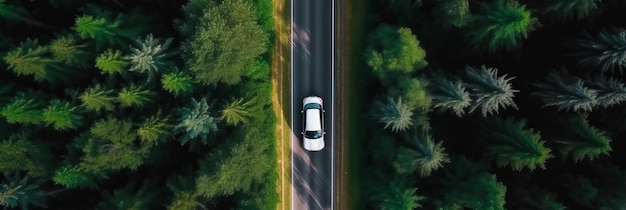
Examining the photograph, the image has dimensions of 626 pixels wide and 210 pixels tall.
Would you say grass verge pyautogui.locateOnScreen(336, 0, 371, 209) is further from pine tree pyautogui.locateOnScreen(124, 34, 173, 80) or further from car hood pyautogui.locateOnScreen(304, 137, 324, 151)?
pine tree pyautogui.locateOnScreen(124, 34, 173, 80)

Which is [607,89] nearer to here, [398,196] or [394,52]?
[394,52]

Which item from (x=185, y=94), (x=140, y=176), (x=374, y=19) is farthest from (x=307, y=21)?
(x=140, y=176)

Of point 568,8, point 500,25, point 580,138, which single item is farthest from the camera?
point 580,138

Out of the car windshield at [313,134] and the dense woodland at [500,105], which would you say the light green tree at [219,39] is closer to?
the car windshield at [313,134]

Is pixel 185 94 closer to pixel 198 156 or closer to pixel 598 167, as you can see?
pixel 198 156

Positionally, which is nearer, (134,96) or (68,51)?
(134,96)

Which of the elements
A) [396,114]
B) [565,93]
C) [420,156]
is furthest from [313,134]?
[565,93]
